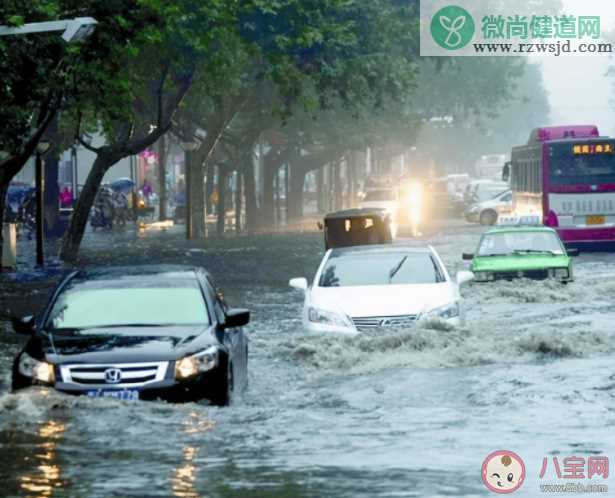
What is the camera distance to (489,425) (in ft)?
46.6

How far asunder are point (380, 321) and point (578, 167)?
2743 cm

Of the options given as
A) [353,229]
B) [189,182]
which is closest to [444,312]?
[353,229]

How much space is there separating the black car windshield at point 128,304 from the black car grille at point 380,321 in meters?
4.21

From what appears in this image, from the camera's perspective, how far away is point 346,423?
1452cm

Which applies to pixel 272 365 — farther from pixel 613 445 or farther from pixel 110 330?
pixel 613 445

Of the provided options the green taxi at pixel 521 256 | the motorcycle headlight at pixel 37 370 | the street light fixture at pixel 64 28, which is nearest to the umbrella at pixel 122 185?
the green taxi at pixel 521 256

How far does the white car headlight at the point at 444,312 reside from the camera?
1980 cm

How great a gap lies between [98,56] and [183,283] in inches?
626

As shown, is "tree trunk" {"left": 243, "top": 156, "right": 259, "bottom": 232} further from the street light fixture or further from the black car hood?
the black car hood

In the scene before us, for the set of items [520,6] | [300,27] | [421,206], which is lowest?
[421,206]

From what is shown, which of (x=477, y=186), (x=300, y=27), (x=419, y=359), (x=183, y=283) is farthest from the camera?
(x=477, y=186)

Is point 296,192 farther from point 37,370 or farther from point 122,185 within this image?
point 37,370

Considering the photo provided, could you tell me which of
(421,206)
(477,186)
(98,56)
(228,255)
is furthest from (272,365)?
(421,206)

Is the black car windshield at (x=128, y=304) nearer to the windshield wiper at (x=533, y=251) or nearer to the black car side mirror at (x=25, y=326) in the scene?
the black car side mirror at (x=25, y=326)
